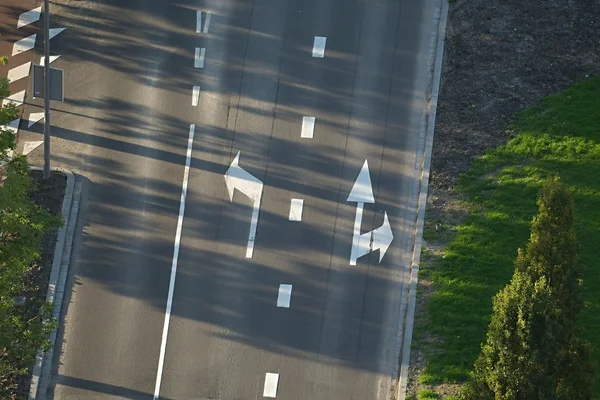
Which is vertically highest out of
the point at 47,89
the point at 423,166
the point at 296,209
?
the point at 47,89

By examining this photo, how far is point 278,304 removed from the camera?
3356 cm

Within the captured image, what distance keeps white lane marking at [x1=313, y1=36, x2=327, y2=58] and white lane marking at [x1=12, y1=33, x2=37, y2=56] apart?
8.37m

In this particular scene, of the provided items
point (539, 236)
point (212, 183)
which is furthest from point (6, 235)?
point (539, 236)

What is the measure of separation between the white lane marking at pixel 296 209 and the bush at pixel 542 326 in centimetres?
767

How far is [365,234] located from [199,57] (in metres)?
7.50

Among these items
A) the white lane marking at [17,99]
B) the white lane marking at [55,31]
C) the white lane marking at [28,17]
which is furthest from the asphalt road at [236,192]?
the white lane marking at [17,99]

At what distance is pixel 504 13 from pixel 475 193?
6393 mm

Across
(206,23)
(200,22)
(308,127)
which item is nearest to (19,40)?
(200,22)

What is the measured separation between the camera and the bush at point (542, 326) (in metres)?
26.5

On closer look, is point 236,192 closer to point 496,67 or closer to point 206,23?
point 206,23

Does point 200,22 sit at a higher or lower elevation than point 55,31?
higher

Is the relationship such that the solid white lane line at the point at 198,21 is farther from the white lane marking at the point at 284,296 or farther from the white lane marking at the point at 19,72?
the white lane marking at the point at 284,296

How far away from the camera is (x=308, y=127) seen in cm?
3616

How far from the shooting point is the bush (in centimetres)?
2653
